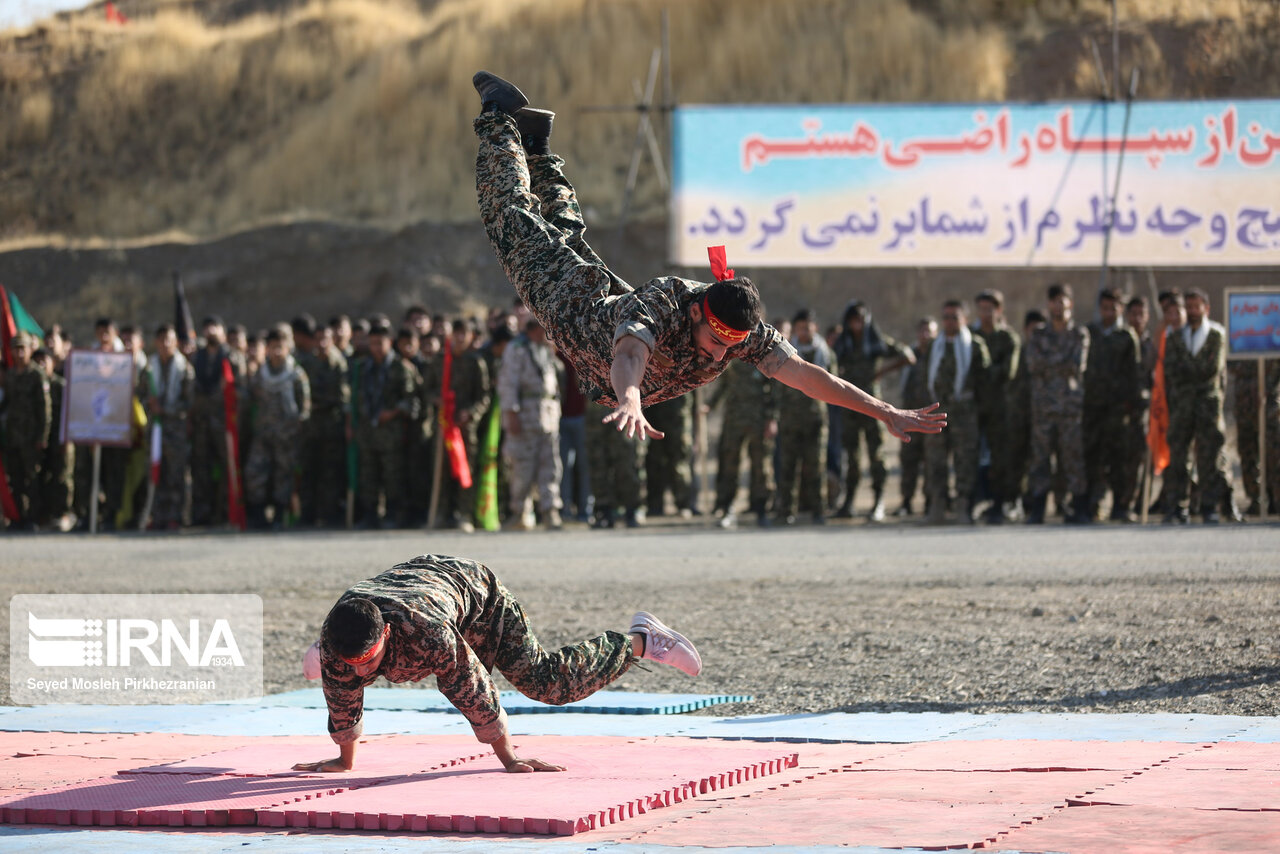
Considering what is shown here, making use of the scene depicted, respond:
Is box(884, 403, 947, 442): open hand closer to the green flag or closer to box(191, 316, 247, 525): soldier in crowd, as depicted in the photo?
the green flag

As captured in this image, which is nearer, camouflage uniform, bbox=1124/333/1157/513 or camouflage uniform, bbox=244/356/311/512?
camouflage uniform, bbox=1124/333/1157/513

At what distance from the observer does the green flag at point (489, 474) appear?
15203mm

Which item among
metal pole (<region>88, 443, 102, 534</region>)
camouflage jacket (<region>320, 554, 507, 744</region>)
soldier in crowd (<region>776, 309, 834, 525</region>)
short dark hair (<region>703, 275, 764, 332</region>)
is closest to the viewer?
camouflage jacket (<region>320, 554, 507, 744</region>)

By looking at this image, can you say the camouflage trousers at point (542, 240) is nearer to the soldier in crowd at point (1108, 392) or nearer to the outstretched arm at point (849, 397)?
the outstretched arm at point (849, 397)

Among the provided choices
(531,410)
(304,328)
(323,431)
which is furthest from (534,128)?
(304,328)

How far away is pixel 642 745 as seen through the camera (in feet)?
18.5

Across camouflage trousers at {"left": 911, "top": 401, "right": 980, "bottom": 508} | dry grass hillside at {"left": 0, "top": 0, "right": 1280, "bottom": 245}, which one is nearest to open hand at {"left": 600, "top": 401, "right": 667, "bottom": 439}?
camouflage trousers at {"left": 911, "top": 401, "right": 980, "bottom": 508}

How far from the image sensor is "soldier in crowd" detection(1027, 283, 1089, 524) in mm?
13984

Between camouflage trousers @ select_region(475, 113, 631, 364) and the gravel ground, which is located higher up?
camouflage trousers @ select_region(475, 113, 631, 364)

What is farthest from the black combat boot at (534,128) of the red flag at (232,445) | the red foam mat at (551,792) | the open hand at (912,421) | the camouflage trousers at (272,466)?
the red flag at (232,445)

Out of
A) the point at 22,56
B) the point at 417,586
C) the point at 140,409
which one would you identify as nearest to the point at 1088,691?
the point at 417,586

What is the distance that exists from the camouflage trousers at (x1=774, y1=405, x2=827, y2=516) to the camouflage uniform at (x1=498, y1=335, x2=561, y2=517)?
222 cm

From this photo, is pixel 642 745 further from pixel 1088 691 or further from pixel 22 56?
pixel 22 56

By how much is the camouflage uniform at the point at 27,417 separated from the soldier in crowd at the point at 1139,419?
11.1 meters
